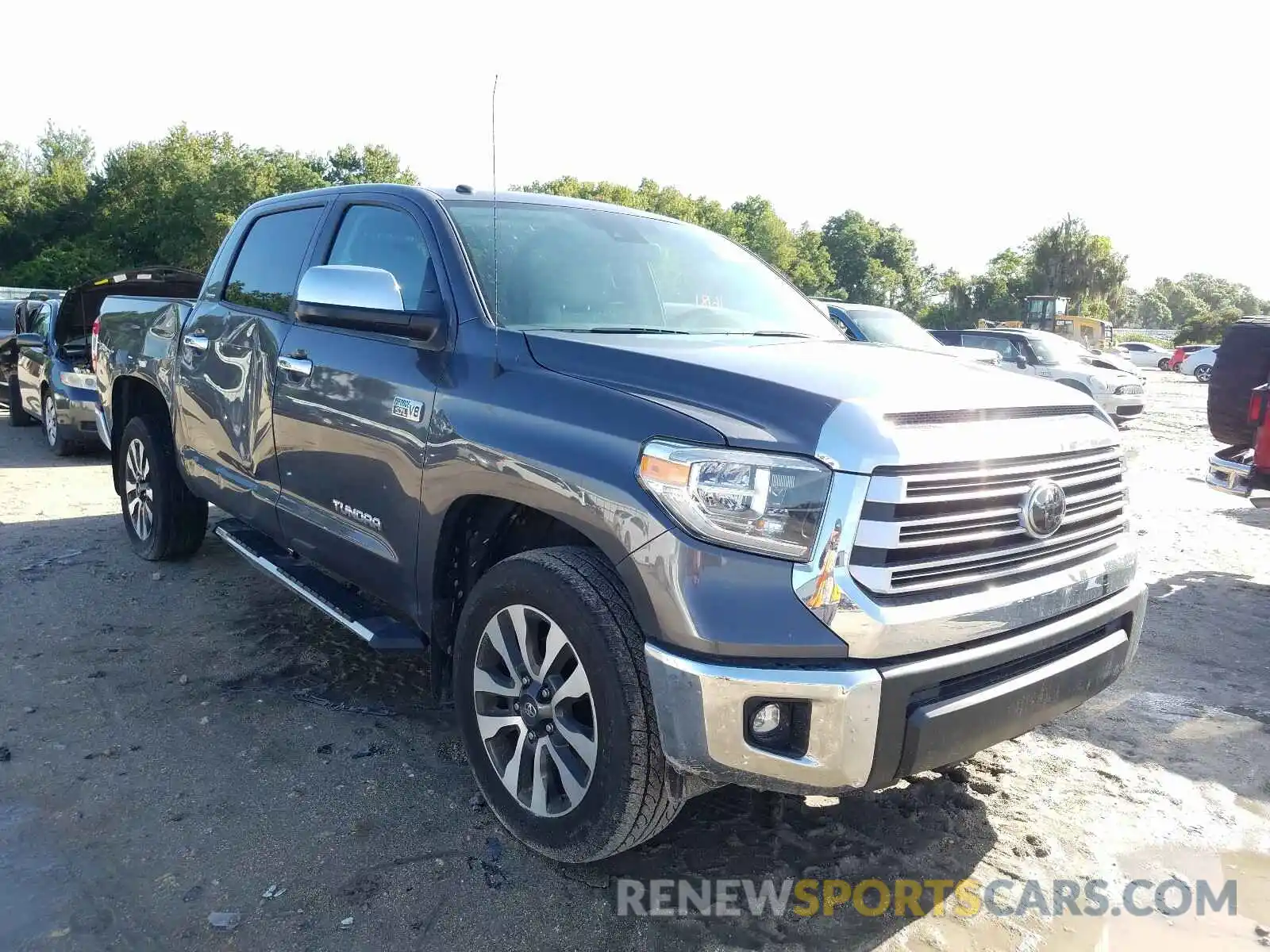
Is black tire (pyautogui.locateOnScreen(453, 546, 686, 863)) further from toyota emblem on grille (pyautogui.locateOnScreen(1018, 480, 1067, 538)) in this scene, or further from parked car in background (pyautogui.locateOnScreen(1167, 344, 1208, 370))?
parked car in background (pyautogui.locateOnScreen(1167, 344, 1208, 370))

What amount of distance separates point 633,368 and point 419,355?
870 millimetres

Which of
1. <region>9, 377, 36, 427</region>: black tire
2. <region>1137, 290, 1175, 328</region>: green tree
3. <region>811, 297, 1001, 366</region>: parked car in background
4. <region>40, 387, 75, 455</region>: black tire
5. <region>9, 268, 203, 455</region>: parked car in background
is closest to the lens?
<region>9, 268, 203, 455</region>: parked car in background

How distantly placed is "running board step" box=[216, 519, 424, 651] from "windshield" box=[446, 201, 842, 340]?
1.13 metres

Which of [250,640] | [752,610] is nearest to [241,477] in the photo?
[250,640]

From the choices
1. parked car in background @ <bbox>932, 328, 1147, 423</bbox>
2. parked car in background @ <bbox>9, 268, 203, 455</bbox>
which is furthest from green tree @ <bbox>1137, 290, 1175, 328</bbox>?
parked car in background @ <bbox>9, 268, 203, 455</bbox>

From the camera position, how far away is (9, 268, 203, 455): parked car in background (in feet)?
28.5

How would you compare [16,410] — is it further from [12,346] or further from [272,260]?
[272,260]

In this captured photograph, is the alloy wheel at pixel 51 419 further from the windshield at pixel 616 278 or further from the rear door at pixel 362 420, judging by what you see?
the windshield at pixel 616 278

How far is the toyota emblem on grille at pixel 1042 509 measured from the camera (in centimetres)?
239

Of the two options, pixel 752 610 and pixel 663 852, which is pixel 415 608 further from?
pixel 752 610

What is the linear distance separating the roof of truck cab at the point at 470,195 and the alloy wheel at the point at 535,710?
1.56 m

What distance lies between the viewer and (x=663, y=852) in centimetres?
274

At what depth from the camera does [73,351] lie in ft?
30.9

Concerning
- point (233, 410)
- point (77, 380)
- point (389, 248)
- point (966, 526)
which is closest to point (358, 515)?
point (389, 248)
